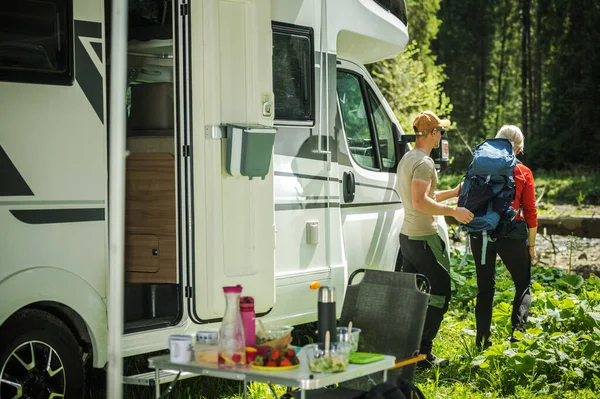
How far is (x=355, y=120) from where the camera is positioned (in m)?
7.07

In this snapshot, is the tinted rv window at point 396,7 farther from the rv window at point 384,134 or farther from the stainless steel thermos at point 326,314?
the stainless steel thermos at point 326,314

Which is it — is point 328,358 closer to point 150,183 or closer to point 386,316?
point 386,316

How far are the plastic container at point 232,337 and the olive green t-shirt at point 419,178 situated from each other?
8.66 feet

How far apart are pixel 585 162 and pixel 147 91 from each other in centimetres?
2898

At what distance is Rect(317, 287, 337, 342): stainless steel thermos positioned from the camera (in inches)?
153

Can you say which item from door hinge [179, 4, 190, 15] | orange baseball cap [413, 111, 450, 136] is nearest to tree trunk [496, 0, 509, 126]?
orange baseball cap [413, 111, 450, 136]

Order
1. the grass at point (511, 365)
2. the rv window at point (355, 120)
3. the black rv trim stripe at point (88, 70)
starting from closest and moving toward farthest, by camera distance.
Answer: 1. the black rv trim stripe at point (88, 70)
2. the grass at point (511, 365)
3. the rv window at point (355, 120)

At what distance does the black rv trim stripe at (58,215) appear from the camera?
4.40m

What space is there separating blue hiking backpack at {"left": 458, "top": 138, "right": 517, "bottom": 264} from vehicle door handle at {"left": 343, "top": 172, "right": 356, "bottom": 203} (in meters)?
0.81

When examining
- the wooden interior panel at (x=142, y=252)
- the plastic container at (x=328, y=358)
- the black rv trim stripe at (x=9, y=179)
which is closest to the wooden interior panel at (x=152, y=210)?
the wooden interior panel at (x=142, y=252)

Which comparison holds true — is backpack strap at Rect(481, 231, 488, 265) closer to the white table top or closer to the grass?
the grass

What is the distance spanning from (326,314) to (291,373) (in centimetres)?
41

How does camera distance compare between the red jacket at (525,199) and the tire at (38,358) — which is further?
the red jacket at (525,199)

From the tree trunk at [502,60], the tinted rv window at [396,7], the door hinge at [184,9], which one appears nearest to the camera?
the door hinge at [184,9]
